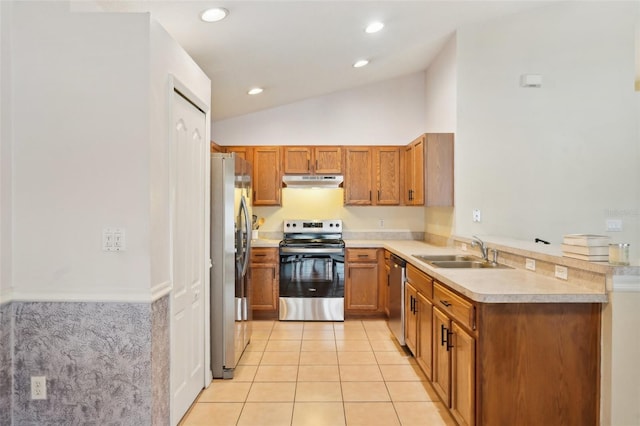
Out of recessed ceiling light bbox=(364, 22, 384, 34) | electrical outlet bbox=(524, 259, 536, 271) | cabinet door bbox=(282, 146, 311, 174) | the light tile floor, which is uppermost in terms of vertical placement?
recessed ceiling light bbox=(364, 22, 384, 34)

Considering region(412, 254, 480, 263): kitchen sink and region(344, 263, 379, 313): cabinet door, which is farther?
region(344, 263, 379, 313): cabinet door

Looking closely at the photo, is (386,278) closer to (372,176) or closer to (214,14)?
(372,176)

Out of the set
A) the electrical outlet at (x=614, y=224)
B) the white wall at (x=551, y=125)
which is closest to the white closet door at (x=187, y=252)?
the white wall at (x=551, y=125)

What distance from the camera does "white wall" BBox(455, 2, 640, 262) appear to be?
3.77 m

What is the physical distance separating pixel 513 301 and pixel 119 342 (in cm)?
201

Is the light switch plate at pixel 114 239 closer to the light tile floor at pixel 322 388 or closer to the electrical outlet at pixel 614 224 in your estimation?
the light tile floor at pixel 322 388

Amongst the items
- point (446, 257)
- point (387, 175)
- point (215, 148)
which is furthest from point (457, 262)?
point (215, 148)

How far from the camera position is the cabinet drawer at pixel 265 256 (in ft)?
15.1

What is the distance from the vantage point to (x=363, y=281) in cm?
467

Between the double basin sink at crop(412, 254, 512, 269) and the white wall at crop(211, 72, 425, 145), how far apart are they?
2100 mm

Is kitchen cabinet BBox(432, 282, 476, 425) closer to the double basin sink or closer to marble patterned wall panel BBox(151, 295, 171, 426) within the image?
the double basin sink

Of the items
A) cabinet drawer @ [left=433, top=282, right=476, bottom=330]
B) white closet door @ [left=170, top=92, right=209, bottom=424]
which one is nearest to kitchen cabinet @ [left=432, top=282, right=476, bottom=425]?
cabinet drawer @ [left=433, top=282, right=476, bottom=330]

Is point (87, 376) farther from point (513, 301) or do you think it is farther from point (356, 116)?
point (356, 116)

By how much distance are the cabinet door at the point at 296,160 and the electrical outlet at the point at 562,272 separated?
10.5ft
